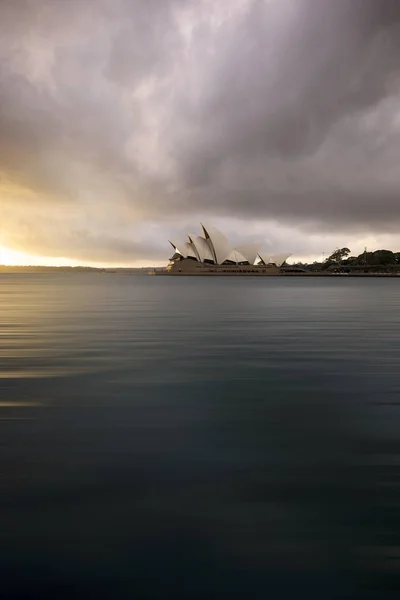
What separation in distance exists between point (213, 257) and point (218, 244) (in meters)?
5.32

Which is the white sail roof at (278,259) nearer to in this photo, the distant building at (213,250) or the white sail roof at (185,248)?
the distant building at (213,250)

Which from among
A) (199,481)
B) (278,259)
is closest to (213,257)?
(278,259)

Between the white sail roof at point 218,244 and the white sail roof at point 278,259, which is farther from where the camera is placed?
the white sail roof at point 278,259

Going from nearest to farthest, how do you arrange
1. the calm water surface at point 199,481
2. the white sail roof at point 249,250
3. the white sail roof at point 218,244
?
the calm water surface at point 199,481, the white sail roof at point 218,244, the white sail roof at point 249,250

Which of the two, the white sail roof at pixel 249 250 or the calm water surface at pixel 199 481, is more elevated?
the white sail roof at pixel 249 250

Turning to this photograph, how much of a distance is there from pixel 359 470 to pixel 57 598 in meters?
3.28

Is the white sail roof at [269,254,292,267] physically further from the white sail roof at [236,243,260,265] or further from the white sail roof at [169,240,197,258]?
the white sail roof at [169,240,197,258]

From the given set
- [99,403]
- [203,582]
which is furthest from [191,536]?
[99,403]

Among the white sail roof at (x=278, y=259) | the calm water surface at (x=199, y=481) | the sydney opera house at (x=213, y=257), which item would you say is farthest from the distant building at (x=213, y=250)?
the calm water surface at (x=199, y=481)

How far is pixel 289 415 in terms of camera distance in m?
7.03

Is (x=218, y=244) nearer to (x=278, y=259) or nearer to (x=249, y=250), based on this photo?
(x=249, y=250)

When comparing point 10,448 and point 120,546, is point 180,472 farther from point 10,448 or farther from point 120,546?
point 10,448

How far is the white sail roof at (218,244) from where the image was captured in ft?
420

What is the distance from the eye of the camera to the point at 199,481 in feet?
15.1
